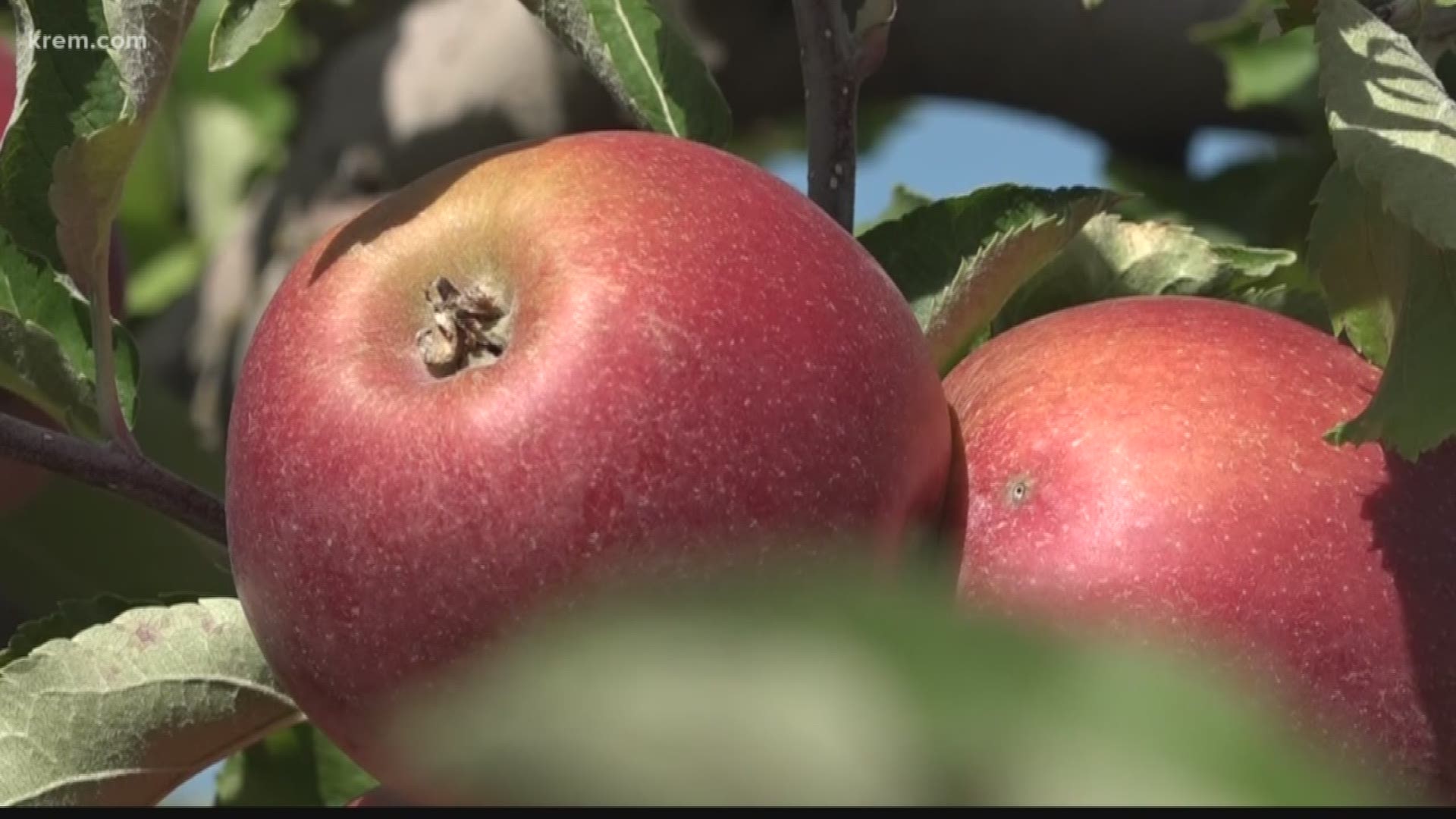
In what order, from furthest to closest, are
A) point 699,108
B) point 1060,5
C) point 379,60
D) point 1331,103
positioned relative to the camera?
1. point 379,60
2. point 1060,5
3. point 699,108
4. point 1331,103

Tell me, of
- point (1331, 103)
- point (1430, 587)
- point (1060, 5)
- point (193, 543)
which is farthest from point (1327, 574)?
point (1060, 5)

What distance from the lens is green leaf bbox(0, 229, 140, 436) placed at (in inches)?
37.6

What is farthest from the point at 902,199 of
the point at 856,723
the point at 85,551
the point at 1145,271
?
the point at 856,723

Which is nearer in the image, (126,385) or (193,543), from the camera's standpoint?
(126,385)

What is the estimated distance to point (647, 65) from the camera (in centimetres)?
102

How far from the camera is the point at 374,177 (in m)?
2.17

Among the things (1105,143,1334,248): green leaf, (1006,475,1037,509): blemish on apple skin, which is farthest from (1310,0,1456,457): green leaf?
(1105,143,1334,248): green leaf

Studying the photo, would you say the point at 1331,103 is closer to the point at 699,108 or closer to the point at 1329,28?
the point at 1329,28

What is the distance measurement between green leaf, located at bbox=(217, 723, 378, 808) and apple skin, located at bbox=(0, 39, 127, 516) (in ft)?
0.79

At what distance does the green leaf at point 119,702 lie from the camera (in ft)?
2.96

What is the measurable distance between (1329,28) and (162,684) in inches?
23.3

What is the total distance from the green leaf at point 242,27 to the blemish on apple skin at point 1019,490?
0.36 metres

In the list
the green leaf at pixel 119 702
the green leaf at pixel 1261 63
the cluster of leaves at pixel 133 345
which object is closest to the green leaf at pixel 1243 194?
the green leaf at pixel 1261 63

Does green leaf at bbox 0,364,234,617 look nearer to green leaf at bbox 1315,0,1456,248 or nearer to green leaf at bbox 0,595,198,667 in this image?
green leaf at bbox 0,595,198,667
